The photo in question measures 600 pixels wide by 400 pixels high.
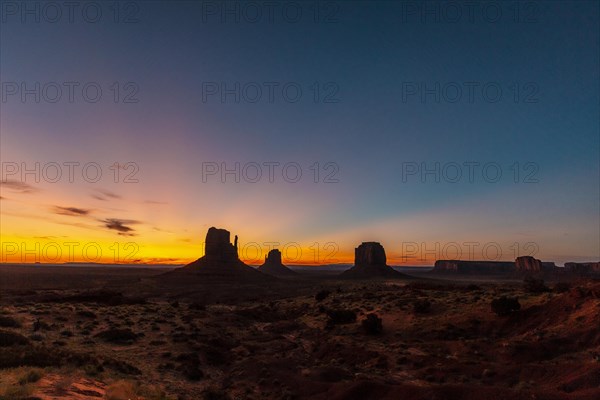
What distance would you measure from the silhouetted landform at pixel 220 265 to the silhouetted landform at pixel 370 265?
45157 mm

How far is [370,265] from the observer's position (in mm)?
170625

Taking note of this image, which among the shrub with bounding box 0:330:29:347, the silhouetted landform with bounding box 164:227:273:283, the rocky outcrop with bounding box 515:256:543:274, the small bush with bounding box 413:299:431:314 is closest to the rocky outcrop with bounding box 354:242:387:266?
the silhouetted landform with bounding box 164:227:273:283

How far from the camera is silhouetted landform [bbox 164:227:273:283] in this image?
423 feet

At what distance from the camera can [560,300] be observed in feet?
94.5

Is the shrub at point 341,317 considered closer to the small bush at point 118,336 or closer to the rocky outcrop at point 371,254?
the small bush at point 118,336

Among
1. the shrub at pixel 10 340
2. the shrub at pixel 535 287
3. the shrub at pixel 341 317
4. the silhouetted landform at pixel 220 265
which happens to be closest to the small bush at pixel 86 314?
the shrub at pixel 10 340

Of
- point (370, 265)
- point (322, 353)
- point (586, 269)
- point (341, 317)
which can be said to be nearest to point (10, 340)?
point (322, 353)

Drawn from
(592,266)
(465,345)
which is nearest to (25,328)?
(465,345)

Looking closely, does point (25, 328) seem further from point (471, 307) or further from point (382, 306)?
point (471, 307)

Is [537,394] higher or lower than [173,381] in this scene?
higher

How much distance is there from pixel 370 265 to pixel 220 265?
7002 centimetres

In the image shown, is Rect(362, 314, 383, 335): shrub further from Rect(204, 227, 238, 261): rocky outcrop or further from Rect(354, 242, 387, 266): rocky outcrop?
Rect(354, 242, 387, 266): rocky outcrop

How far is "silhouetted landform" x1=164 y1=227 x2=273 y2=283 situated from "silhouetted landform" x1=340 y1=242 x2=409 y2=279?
45.2 metres

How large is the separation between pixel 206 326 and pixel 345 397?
Answer: 77.2 feet
